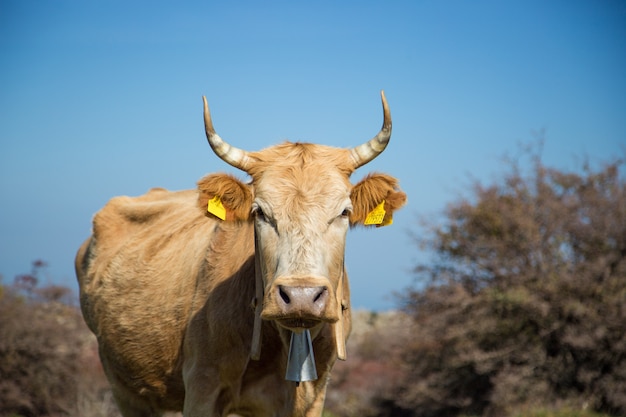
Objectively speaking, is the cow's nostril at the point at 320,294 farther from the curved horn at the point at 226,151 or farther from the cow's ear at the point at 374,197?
the curved horn at the point at 226,151

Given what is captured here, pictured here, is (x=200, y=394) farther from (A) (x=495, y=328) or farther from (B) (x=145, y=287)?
(A) (x=495, y=328)

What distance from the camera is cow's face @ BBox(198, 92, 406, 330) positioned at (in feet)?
13.5

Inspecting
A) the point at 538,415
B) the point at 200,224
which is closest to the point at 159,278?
the point at 200,224

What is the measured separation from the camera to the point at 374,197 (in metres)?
5.01

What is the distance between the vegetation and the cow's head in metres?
8.89

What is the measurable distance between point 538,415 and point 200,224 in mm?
6377

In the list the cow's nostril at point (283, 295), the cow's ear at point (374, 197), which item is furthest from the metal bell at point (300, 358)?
the cow's ear at point (374, 197)

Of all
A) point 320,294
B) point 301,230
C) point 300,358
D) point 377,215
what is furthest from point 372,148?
point 300,358

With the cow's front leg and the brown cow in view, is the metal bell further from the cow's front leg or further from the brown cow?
the cow's front leg

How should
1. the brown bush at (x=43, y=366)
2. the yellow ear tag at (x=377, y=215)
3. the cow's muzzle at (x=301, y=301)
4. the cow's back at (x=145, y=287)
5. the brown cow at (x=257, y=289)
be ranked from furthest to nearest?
the brown bush at (x=43, y=366)
the cow's back at (x=145, y=287)
the yellow ear tag at (x=377, y=215)
the brown cow at (x=257, y=289)
the cow's muzzle at (x=301, y=301)

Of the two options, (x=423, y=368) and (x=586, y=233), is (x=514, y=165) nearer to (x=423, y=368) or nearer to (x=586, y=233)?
(x=586, y=233)

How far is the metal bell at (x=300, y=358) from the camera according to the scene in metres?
4.70

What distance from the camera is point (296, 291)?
403 cm

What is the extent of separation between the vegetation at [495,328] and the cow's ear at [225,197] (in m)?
9.11
